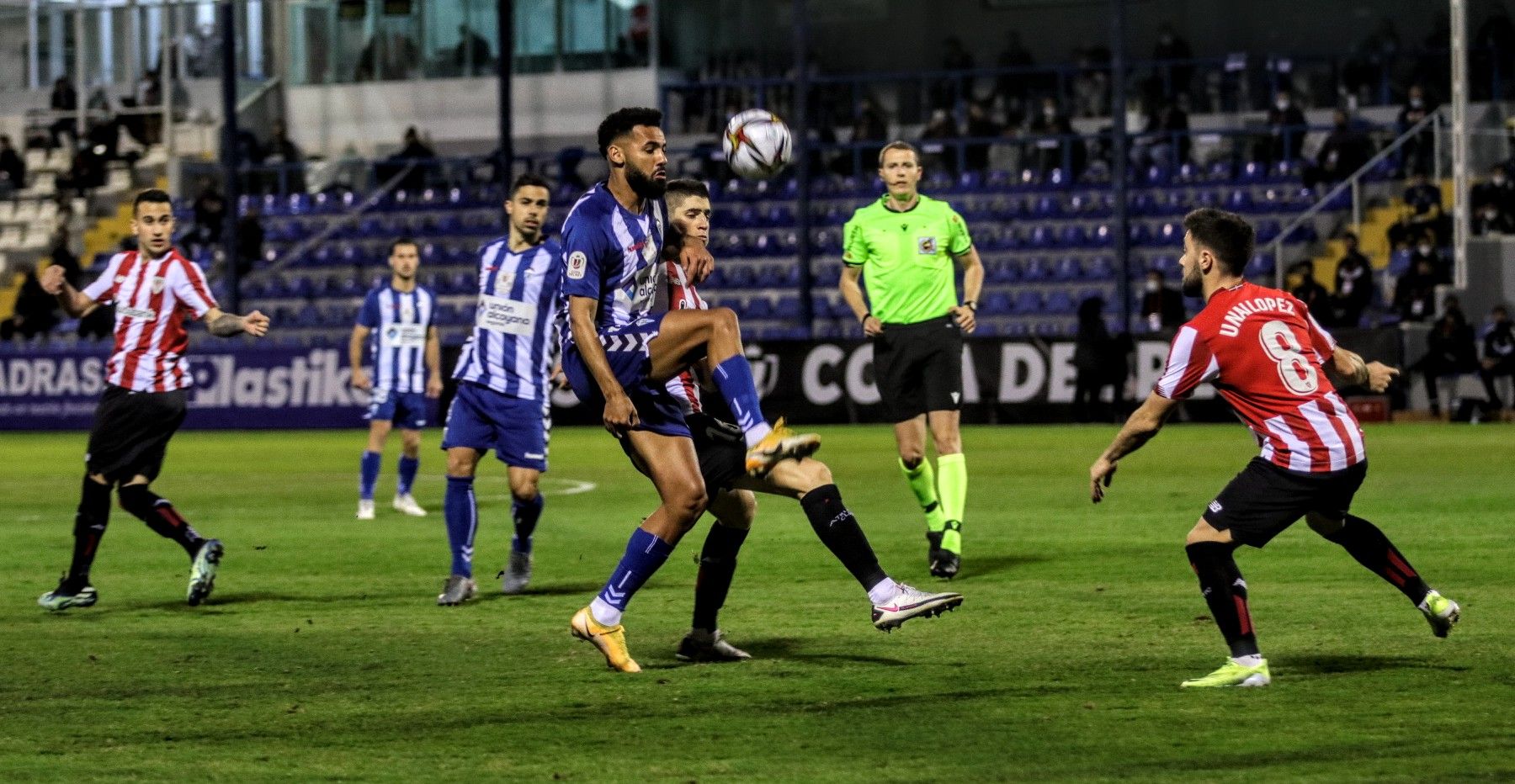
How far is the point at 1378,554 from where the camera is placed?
7508 mm

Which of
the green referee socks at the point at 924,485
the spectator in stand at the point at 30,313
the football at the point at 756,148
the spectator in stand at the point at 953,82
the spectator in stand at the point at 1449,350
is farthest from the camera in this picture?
the spectator in stand at the point at 953,82

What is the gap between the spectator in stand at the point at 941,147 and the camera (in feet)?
118

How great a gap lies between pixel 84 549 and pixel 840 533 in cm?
450

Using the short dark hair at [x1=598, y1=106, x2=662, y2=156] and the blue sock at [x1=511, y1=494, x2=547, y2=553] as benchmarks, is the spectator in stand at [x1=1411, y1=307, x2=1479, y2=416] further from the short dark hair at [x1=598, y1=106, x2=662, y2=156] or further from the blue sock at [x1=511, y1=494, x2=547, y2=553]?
the short dark hair at [x1=598, y1=106, x2=662, y2=156]

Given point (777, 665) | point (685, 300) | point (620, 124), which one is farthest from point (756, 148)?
point (777, 665)

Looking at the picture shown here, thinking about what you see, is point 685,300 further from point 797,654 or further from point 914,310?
point 914,310

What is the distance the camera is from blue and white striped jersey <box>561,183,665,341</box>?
24.4 feet

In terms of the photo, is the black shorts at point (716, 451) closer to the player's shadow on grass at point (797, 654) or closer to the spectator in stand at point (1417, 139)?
the player's shadow on grass at point (797, 654)

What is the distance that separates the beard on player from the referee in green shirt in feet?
13.5

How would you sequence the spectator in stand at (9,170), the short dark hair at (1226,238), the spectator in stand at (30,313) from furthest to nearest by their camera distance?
the spectator in stand at (9,170)
the spectator in stand at (30,313)
the short dark hair at (1226,238)

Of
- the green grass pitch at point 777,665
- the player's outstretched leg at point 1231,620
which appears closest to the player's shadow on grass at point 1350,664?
the green grass pitch at point 777,665

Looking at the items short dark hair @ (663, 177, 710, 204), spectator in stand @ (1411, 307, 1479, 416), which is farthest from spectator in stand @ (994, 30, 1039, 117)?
short dark hair @ (663, 177, 710, 204)

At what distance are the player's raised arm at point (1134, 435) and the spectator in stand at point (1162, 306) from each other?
21464mm

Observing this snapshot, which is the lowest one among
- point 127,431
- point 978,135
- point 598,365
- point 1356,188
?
point 127,431
